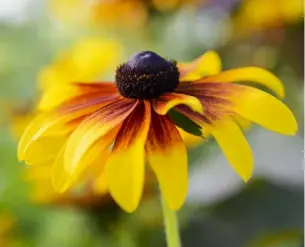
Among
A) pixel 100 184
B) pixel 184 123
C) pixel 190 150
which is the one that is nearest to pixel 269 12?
pixel 190 150

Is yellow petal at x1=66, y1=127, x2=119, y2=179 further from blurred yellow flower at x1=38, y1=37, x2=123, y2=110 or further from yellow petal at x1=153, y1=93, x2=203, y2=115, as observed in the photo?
blurred yellow flower at x1=38, y1=37, x2=123, y2=110

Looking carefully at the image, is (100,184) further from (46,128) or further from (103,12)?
(103,12)

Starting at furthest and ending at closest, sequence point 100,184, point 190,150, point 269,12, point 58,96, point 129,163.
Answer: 1. point 269,12
2. point 190,150
3. point 100,184
4. point 58,96
5. point 129,163

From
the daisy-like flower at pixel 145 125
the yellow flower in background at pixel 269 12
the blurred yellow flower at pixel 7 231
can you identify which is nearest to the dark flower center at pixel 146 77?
the daisy-like flower at pixel 145 125

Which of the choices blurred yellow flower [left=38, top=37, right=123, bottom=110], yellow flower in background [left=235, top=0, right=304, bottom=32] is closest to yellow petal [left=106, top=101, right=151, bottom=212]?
blurred yellow flower [left=38, top=37, right=123, bottom=110]

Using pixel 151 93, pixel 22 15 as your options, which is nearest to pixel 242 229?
pixel 151 93

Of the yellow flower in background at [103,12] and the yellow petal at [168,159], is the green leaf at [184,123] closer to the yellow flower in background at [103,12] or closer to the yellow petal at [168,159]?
the yellow petal at [168,159]

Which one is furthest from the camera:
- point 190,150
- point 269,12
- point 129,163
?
point 269,12
